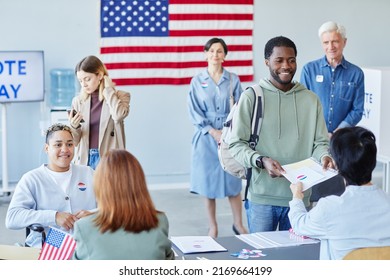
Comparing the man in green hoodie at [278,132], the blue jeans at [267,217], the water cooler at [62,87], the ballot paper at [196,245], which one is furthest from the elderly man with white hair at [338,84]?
the water cooler at [62,87]

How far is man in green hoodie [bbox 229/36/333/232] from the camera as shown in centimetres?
373

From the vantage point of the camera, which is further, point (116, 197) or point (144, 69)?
point (144, 69)

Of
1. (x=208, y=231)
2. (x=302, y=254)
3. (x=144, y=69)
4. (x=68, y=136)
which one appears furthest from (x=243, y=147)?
(x=144, y=69)

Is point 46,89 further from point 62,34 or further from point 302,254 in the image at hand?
point 302,254

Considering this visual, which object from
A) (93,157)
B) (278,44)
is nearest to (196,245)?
(278,44)

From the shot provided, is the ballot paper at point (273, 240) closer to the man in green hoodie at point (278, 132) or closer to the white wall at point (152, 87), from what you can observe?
the man in green hoodie at point (278, 132)

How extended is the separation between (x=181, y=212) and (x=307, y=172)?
3491 mm

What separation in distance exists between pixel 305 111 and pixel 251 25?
4.19 metres

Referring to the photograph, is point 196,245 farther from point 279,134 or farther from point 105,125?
point 105,125

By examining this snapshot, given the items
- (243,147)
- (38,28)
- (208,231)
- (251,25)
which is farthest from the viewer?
(251,25)

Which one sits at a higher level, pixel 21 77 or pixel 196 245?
pixel 21 77

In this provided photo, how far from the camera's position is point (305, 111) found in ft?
12.4

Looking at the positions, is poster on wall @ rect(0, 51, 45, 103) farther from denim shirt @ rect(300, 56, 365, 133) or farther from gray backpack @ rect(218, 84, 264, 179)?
gray backpack @ rect(218, 84, 264, 179)

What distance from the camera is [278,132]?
3.74 metres
